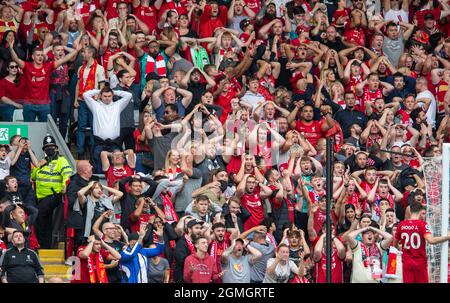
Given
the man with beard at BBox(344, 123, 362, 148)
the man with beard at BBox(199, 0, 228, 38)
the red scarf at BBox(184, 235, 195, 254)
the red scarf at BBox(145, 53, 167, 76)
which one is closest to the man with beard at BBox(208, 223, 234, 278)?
the red scarf at BBox(184, 235, 195, 254)

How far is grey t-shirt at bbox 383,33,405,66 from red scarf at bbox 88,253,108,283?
8.96 metres

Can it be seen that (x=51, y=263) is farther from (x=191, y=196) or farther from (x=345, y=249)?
(x=345, y=249)

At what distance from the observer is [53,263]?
20031 millimetres

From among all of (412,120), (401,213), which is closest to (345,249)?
(401,213)

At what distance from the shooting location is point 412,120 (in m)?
24.1

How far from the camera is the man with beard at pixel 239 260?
19203 mm

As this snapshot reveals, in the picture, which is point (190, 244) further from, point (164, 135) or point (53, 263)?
point (164, 135)

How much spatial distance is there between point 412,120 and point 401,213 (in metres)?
2.98

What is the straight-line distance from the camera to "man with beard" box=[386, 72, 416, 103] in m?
24.7

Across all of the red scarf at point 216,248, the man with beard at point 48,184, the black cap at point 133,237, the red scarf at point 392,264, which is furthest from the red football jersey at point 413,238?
the man with beard at point 48,184

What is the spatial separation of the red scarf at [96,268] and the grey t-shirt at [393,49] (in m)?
8.96

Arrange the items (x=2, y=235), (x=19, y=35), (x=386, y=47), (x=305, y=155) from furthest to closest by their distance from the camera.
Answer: (x=386, y=47) < (x=19, y=35) < (x=305, y=155) < (x=2, y=235)

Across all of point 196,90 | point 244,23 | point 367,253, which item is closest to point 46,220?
point 196,90

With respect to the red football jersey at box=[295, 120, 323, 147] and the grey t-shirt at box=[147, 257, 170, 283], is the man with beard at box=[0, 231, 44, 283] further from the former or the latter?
the red football jersey at box=[295, 120, 323, 147]
